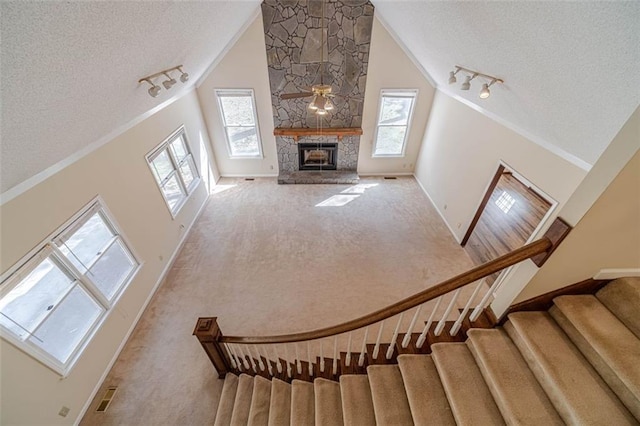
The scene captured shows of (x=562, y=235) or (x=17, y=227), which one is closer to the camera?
(x=562, y=235)

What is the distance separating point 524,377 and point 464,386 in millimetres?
347

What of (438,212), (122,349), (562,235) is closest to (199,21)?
(562,235)

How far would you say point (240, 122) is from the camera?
226 inches

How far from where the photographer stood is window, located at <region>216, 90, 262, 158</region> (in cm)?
543

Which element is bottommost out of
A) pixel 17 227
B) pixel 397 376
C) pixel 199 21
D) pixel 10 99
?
pixel 397 376

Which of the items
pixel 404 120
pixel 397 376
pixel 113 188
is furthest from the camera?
pixel 404 120

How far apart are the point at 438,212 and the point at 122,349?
562 cm

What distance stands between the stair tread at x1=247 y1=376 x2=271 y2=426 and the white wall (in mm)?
5062

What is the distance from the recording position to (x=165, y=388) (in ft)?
9.23

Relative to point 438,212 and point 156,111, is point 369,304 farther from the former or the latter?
point 156,111

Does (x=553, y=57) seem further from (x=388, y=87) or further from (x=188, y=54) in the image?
(x=188, y=54)

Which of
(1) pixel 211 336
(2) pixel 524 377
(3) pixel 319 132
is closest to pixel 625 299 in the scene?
(2) pixel 524 377

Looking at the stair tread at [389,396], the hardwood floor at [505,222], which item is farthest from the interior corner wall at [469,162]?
the stair tread at [389,396]

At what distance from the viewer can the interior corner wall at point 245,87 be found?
4.83 meters
